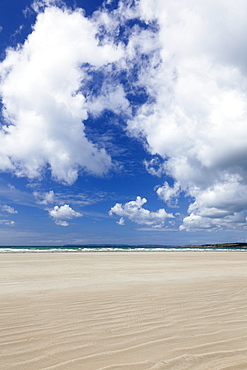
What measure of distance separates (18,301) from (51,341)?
3317 millimetres

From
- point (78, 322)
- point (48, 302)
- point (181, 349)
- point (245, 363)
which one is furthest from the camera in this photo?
point (48, 302)

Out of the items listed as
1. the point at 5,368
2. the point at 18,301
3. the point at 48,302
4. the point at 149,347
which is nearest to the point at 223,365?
the point at 149,347

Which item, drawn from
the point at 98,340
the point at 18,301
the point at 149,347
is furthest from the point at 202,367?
the point at 18,301

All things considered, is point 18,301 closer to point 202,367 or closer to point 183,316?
point 183,316

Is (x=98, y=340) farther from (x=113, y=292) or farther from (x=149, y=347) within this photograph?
(x=113, y=292)

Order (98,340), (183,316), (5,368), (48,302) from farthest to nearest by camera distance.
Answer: (48,302), (183,316), (98,340), (5,368)

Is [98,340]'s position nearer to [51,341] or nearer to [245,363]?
[51,341]

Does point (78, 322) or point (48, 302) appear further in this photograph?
point (48, 302)

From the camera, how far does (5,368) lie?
3467 millimetres

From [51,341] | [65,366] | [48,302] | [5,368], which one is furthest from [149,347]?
[48,302]

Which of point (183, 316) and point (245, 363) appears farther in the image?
point (183, 316)

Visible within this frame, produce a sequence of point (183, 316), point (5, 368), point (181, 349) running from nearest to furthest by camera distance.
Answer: point (5, 368)
point (181, 349)
point (183, 316)

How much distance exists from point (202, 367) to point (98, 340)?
5.79 ft

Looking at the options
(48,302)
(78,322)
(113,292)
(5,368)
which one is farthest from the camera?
(113,292)
